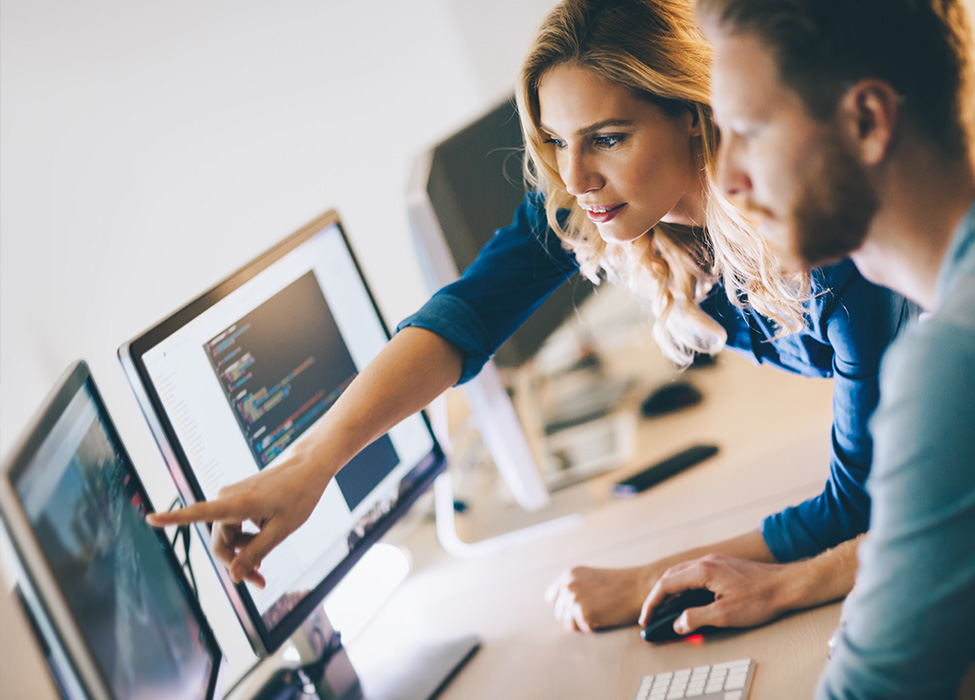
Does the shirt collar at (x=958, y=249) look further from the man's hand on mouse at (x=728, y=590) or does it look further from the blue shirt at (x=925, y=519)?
the man's hand on mouse at (x=728, y=590)

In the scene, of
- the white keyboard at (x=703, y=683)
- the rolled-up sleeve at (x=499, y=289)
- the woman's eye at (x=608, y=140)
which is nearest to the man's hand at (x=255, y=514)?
the rolled-up sleeve at (x=499, y=289)

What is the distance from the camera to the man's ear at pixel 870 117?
61cm

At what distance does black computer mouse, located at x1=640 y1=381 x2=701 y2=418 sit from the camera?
170cm

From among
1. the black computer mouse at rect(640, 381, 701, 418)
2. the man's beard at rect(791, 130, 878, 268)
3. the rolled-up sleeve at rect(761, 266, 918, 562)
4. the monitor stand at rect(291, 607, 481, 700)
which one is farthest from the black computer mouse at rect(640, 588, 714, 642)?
the black computer mouse at rect(640, 381, 701, 418)

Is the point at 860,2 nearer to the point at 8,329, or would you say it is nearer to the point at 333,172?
the point at 8,329

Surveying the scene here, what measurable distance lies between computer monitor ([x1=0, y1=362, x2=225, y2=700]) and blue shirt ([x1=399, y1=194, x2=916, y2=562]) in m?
0.41

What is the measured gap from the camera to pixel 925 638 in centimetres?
54

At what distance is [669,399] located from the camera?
171cm

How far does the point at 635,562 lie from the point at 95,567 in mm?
725

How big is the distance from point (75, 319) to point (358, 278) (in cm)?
40

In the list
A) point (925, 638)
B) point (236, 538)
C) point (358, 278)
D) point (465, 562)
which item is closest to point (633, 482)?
point (465, 562)

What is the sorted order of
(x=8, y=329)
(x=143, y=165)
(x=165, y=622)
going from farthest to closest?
(x=143, y=165), (x=8, y=329), (x=165, y=622)

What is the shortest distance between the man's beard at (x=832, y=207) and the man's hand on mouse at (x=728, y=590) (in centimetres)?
46

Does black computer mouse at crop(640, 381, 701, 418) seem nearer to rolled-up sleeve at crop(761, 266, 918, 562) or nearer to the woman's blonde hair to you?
the woman's blonde hair
